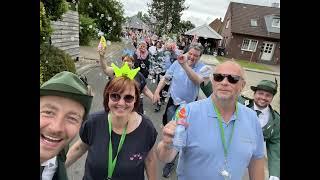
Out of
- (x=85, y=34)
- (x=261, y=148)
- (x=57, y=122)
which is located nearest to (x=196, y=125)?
(x=261, y=148)

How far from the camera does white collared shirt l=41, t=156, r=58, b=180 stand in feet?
4.40

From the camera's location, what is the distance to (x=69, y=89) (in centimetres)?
137

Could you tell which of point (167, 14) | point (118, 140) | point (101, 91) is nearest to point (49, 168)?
point (118, 140)

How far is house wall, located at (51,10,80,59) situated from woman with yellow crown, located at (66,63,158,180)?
10466 millimetres

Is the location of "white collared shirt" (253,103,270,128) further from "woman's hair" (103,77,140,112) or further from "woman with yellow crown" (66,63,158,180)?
"woman's hair" (103,77,140,112)

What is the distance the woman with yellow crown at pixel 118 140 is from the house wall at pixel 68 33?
10.5 meters

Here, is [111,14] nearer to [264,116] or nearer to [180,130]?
[264,116]

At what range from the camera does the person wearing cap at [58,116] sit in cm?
121

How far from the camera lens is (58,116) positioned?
1.26m

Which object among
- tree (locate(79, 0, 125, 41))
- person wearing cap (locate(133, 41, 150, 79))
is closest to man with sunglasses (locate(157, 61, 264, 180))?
person wearing cap (locate(133, 41, 150, 79))
